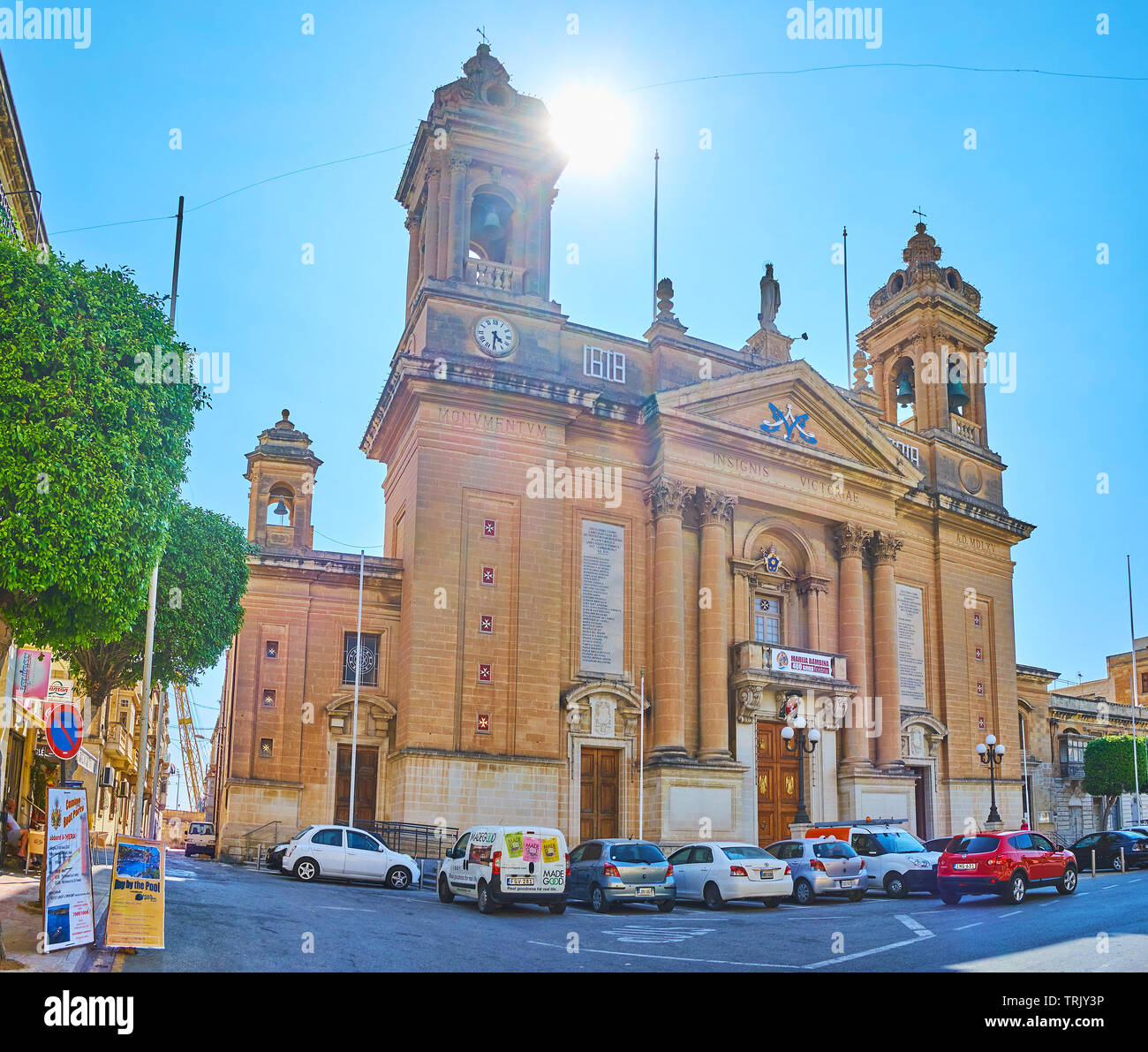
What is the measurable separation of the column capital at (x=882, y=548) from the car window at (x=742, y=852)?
18.9 meters

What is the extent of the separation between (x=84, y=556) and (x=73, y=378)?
2469 millimetres

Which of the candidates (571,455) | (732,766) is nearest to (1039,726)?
(732,766)

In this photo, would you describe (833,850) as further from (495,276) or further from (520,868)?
(495,276)

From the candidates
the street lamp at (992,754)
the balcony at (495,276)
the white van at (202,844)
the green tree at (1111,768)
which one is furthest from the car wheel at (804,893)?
the green tree at (1111,768)

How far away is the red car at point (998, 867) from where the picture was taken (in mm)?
23156

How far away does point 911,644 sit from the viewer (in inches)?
1713

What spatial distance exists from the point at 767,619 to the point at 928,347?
1564 cm

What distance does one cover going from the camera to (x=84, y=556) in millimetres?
16266

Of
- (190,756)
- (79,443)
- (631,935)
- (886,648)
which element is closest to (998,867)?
(631,935)

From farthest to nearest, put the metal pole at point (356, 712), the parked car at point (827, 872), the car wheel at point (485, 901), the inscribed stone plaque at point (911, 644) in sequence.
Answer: the inscribed stone plaque at point (911, 644) → the metal pole at point (356, 712) → the parked car at point (827, 872) → the car wheel at point (485, 901)

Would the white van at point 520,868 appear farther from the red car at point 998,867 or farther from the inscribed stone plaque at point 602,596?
the inscribed stone plaque at point 602,596

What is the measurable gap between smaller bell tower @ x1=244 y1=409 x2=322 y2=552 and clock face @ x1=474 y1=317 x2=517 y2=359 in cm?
935

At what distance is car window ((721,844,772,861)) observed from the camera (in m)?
24.5
